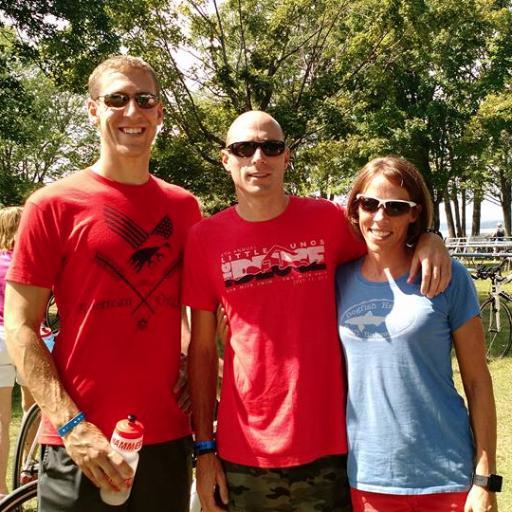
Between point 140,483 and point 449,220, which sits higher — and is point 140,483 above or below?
below

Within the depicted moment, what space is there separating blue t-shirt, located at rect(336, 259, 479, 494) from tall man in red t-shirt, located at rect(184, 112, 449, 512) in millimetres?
106

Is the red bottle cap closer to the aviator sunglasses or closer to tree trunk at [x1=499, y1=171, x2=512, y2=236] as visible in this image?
the aviator sunglasses

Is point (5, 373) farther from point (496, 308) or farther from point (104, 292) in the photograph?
point (496, 308)

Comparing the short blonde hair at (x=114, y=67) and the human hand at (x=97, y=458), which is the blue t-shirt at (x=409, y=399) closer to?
the human hand at (x=97, y=458)

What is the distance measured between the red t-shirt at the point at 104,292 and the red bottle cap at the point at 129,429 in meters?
0.18

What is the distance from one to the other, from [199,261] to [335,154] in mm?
15155

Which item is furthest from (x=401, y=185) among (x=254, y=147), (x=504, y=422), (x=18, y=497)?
(x=504, y=422)

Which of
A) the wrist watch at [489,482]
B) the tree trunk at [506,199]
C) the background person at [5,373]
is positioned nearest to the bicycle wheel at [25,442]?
the background person at [5,373]

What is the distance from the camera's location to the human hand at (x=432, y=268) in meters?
2.36

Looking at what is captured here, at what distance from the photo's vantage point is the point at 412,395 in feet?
7.61

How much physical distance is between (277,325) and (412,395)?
58 centimetres

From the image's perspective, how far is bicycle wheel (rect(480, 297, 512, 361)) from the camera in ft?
34.9

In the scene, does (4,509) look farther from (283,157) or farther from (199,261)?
(283,157)

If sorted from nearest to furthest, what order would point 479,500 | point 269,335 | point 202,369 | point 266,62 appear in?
point 479,500
point 269,335
point 202,369
point 266,62
